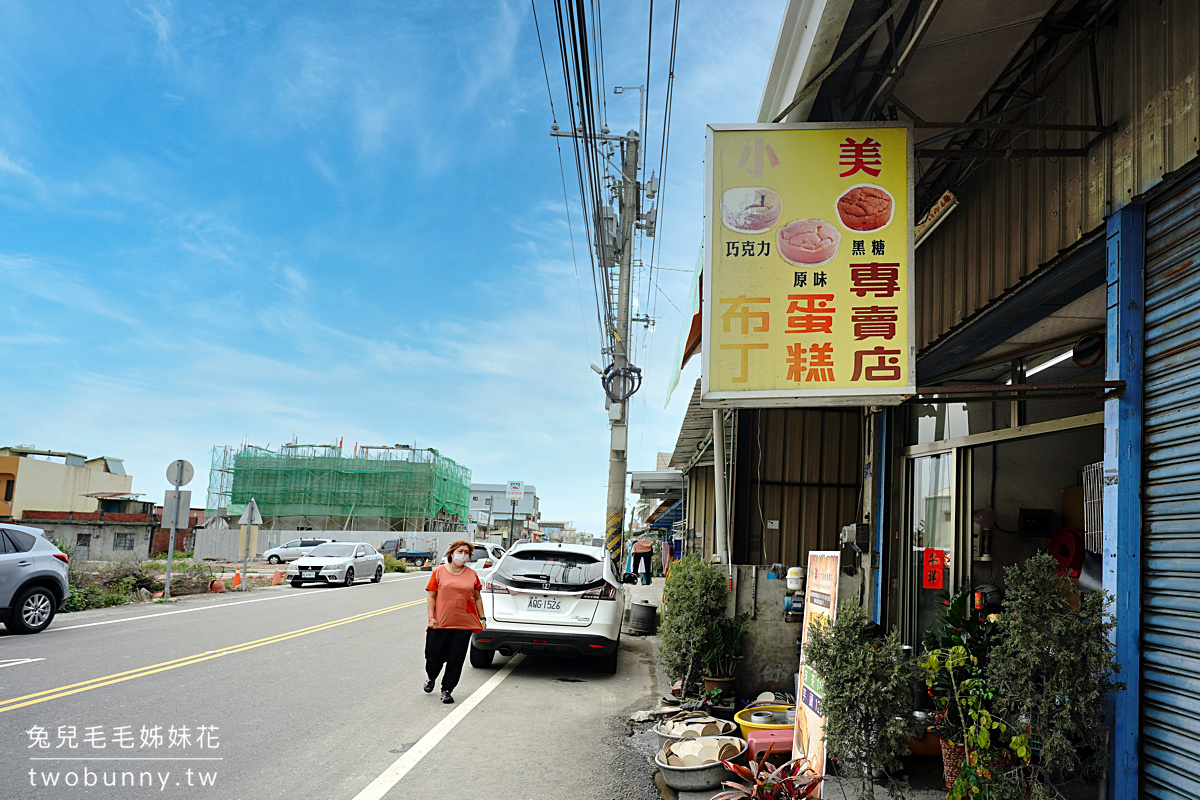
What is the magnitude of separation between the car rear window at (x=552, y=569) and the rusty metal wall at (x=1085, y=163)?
5251 mm

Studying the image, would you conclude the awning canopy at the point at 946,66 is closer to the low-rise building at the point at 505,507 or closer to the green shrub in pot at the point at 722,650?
the green shrub in pot at the point at 722,650

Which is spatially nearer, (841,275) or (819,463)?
(841,275)

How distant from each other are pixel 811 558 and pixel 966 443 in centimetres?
232

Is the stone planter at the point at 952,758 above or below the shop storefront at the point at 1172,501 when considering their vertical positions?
below

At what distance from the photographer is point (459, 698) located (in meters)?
8.30

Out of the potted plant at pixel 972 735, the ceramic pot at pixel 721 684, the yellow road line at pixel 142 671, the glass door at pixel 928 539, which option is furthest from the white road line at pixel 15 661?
A: the glass door at pixel 928 539

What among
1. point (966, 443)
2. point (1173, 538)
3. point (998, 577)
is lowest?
point (998, 577)

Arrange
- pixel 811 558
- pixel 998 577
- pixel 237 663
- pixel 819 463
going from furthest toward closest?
pixel 819 463
pixel 237 663
pixel 998 577
pixel 811 558

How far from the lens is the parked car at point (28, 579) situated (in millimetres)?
11312

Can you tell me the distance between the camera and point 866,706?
446cm

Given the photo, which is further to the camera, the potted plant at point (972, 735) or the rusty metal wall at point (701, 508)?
the rusty metal wall at point (701, 508)

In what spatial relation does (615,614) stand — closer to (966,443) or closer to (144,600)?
(966,443)

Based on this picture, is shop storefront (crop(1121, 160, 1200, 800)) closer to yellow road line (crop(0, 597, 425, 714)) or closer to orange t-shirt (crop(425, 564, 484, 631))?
orange t-shirt (crop(425, 564, 484, 631))

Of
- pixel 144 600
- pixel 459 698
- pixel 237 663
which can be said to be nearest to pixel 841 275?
pixel 459 698
